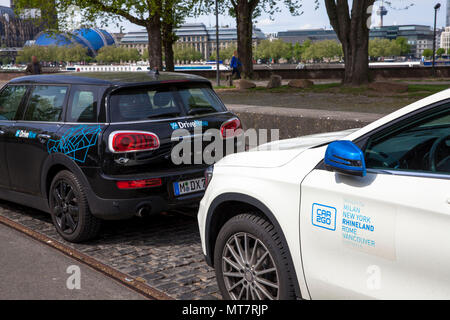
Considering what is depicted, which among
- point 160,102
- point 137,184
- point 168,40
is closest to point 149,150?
point 137,184

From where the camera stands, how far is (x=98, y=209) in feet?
17.4

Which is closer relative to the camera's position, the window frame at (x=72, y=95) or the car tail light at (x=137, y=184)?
the car tail light at (x=137, y=184)

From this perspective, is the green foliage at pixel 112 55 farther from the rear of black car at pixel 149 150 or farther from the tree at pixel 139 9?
the rear of black car at pixel 149 150

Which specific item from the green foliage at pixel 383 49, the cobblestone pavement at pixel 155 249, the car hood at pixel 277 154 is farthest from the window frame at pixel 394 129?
the green foliage at pixel 383 49

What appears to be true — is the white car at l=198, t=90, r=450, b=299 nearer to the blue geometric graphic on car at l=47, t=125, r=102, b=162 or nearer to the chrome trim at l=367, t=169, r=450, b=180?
the chrome trim at l=367, t=169, r=450, b=180

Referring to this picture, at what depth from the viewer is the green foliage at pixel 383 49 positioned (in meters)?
150

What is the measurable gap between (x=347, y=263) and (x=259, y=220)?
69 centimetres

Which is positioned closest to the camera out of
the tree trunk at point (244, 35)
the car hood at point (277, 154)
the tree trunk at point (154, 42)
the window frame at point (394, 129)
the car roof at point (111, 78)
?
the window frame at point (394, 129)

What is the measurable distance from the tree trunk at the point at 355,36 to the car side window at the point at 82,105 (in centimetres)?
1747

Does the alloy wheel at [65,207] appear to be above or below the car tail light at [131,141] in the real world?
below

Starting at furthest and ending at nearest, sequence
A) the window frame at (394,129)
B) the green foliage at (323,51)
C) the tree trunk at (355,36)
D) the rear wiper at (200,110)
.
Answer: the green foliage at (323,51)
the tree trunk at (355,36)
the rear wiper at (200,110)
the window frame at (394,129)

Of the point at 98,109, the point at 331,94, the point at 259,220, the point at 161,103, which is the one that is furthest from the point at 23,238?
the point at 331,94

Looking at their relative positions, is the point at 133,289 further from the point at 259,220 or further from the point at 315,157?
the point at 315,157

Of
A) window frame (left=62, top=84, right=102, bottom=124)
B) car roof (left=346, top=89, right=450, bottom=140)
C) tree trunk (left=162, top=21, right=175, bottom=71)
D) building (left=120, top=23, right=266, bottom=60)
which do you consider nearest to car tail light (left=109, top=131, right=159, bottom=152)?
window frame (left=62, top=84, right=102, bottom=124)
